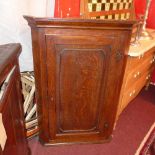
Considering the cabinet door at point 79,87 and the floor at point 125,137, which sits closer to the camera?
the cabinet door at point 79,87

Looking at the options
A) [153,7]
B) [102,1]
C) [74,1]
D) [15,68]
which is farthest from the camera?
[153,7]

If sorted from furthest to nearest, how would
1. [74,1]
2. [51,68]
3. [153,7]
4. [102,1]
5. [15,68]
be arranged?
[153,7]
[102,1]
[74,1]
[51,68]
[15,68]

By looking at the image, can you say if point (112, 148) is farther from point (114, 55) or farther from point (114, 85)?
point (114, 55)

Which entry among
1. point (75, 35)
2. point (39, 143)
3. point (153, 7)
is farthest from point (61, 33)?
point (153, 7)

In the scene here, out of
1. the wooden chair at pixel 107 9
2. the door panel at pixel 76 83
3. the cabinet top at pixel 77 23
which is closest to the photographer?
the cabinet top at pixel 77 23

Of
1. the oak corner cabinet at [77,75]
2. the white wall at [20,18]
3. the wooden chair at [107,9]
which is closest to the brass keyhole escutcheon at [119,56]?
the oak corner cabinet at [77,75]

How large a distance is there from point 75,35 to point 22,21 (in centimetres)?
49

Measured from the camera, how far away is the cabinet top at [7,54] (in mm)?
848

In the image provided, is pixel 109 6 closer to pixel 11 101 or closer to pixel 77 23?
pixel 77 23

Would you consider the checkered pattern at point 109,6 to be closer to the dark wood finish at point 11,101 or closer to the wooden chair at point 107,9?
the wooden chair at point 107,9

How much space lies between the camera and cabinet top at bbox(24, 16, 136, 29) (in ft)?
3.84

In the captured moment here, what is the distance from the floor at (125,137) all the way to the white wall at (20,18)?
2.53ft

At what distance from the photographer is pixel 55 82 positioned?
144cm

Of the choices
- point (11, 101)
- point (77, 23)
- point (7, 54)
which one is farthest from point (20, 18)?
point (11, 101)
